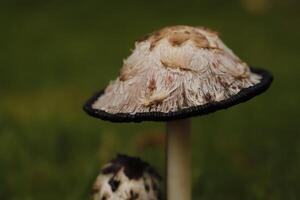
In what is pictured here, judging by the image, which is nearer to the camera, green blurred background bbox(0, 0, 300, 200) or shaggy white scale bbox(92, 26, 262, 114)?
shaggy white scale bbox(92, 26, 262, 114)

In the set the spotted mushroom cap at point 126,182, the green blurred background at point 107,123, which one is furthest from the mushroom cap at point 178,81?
the green blurred background at point 107,123

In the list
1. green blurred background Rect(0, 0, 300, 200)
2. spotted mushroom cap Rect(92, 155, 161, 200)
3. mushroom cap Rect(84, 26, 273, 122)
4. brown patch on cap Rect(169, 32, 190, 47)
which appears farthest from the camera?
green blurred background Rect(0, 0, 300, 200)

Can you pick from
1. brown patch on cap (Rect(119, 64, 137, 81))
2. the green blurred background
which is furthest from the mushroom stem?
the green blurred background

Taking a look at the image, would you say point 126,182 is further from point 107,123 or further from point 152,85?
point 107,123

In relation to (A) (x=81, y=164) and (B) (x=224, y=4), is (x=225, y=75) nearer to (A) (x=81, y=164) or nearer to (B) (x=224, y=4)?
(A) (x=81, y=164)

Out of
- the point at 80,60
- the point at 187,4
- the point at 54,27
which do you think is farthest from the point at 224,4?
the point at 80,60

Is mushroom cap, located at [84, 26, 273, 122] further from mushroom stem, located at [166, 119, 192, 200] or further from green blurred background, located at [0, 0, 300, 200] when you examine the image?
green blurred background, located at [0, 0, 300, 200]

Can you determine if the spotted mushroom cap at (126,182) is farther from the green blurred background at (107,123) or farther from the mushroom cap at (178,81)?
the green blurred background at (107,123)

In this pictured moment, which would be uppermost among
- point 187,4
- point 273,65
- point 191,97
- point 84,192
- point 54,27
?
point 187,4
